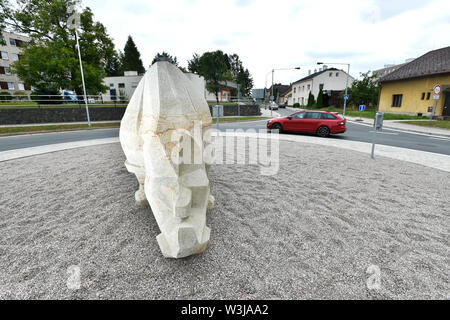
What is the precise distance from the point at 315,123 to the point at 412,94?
18.6 meters

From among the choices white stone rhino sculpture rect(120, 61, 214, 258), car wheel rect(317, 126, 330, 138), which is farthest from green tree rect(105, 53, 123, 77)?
white stone rhino sculpture rect(120, 61, 214, 258)

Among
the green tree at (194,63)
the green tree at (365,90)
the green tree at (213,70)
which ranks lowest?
the green tree at (365,90)

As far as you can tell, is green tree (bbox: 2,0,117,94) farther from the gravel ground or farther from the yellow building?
the yellow building

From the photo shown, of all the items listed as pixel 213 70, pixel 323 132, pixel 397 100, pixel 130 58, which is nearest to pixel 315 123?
pixel 323 132

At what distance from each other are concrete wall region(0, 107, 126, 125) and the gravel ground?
14310 millimetres

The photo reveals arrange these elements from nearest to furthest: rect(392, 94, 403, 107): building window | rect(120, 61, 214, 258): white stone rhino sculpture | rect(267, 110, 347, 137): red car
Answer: rect(120, 61, 214, 258): white stone rhino sculpture < rect(267, 110, 347, 137): red car < rect(392, 94, 403, 107): building window

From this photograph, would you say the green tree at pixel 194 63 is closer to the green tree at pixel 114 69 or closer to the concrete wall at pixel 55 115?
the green tree at pixel 114 69

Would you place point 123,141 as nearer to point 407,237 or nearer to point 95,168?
point 95,168

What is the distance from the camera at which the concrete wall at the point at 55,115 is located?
15.0m

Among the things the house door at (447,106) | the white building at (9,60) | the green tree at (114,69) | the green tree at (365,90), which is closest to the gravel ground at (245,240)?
the house door at (447,106)

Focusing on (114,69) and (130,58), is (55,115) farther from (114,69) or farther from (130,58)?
(114,69)

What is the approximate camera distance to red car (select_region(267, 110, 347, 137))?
11.4 meters

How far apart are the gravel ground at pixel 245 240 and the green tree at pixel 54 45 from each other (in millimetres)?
16723

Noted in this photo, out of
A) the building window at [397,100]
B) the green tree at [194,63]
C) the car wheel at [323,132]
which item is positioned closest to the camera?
the car wheel at [323,132]
